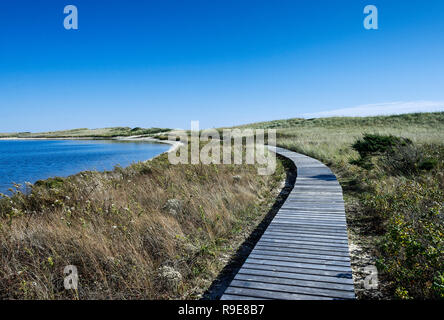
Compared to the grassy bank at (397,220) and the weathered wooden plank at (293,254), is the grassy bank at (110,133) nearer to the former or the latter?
the grassy bank at (397,220)

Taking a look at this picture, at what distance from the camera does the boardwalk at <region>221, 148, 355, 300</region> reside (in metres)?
3.32

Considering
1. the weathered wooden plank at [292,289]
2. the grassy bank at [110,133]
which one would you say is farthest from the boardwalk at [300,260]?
the grassy bank at [110,133]

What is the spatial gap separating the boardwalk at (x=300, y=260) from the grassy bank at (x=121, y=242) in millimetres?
804

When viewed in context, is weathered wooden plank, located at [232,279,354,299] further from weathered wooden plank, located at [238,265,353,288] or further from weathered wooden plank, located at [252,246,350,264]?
weathered wooden plank, located at [252,246,350,264]

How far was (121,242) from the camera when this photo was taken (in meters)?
4.52

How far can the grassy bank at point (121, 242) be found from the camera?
3.79 m

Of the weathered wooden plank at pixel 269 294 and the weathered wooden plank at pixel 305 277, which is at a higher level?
the weathered wooden plank at pixel 305 277

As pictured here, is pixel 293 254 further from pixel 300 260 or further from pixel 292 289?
pixel 292 289

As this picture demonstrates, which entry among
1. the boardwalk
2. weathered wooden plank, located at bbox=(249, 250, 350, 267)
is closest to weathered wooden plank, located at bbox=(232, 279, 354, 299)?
the boardwalk

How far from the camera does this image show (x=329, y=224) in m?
5.56

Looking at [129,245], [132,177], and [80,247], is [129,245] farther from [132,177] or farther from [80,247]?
[132,177]

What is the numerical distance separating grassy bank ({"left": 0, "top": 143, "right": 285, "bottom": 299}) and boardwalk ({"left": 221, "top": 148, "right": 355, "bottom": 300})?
2.64 feet

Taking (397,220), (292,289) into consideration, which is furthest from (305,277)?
(397,220)
